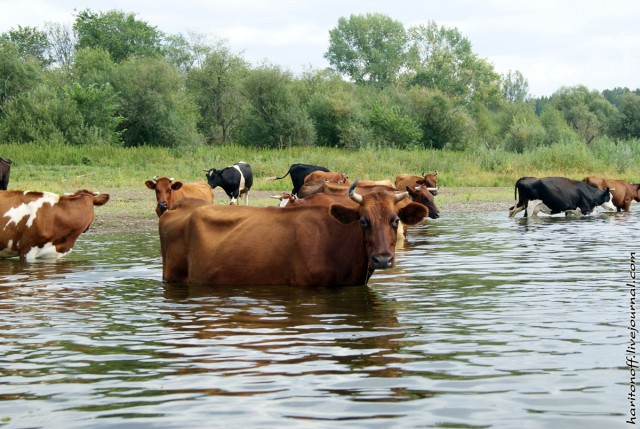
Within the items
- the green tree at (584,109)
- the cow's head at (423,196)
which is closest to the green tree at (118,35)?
the green tree at (584,109)

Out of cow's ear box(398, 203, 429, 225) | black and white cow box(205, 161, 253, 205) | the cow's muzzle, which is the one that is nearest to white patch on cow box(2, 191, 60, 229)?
cow's ear box(398, 203, 429, 225)

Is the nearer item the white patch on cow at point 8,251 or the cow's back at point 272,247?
the cow's back at point 272,247

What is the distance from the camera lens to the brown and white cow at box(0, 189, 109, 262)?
1502cm

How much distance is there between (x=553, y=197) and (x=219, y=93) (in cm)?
5335

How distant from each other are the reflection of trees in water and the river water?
26 millimetres

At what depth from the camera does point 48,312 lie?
9766 millimetres

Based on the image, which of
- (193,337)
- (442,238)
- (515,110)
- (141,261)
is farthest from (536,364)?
(515,110)

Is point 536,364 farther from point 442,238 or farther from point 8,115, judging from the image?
point 8,115

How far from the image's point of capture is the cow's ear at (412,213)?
10.9 meters

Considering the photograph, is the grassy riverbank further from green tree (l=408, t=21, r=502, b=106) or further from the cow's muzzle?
green tree (l=408, t=21, r=502, b=106)

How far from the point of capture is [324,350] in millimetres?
7582

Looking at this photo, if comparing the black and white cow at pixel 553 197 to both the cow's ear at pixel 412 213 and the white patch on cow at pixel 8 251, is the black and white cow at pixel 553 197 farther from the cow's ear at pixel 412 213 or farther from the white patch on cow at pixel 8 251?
the cow's ear at pixel 412 213

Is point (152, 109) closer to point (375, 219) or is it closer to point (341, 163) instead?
point (341, 163)

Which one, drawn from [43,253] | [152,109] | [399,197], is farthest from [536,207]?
[152,109]
